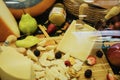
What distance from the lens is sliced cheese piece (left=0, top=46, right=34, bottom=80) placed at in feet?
2.04

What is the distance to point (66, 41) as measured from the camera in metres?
0.81

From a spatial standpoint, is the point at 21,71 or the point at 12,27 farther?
the point at 12,27

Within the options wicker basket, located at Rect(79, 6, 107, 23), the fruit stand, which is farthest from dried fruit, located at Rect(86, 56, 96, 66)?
wicker basket, located at Rect(79, 6, 107, 23)

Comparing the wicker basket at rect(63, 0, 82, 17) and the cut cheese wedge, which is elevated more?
the wicker basket at rect(63, 0, 82, 17)

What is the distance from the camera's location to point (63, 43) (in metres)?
0.81

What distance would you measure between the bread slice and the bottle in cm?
13

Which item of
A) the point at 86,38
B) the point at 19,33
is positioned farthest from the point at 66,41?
the point at 19,33

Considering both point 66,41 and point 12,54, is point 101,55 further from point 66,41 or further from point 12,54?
point 12,54

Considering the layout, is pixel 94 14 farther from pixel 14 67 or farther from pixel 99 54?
pixel 14 67

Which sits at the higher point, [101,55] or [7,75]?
[7,75]

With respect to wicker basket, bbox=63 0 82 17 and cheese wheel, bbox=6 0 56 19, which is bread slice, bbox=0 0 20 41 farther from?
wicker basket, bbox=63 0 82 17

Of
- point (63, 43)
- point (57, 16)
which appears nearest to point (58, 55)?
point (63, 43)

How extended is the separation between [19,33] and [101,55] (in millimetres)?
295

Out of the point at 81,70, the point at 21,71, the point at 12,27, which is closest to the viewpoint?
the point at 21,71
